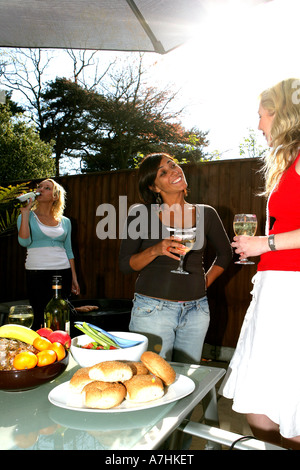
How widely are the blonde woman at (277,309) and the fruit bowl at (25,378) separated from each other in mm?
721

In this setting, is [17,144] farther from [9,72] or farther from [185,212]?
[185,212]

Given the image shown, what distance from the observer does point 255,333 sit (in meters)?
1.36

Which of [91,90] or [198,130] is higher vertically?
[91,90]

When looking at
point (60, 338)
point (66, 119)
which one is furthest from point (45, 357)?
point (66, 119)

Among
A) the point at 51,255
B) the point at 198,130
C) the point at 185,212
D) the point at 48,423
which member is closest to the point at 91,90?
the point at 198,130

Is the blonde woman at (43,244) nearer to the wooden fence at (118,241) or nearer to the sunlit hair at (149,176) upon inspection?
the sunlit hair at (149,176)

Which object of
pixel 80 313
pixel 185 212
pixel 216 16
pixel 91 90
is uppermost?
pixel 91 90

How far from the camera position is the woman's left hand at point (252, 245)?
139cm

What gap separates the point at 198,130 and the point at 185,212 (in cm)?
1233

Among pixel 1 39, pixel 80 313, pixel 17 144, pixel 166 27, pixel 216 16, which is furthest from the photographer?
pixel 17 144

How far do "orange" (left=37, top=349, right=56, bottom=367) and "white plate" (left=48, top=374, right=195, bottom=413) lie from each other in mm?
78

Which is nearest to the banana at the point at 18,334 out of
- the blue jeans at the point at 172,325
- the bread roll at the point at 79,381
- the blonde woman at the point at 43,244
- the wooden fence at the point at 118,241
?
the bread roll at the point at 79,381

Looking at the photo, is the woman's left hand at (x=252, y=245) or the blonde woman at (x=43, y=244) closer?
the woman's left hand at (x=252, y=245)

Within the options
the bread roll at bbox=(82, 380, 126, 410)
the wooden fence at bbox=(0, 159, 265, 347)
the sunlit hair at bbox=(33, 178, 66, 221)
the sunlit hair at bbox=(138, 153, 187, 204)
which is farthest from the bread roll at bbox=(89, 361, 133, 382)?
the wooden fence at bbox=(0, 159, 265, 347)
